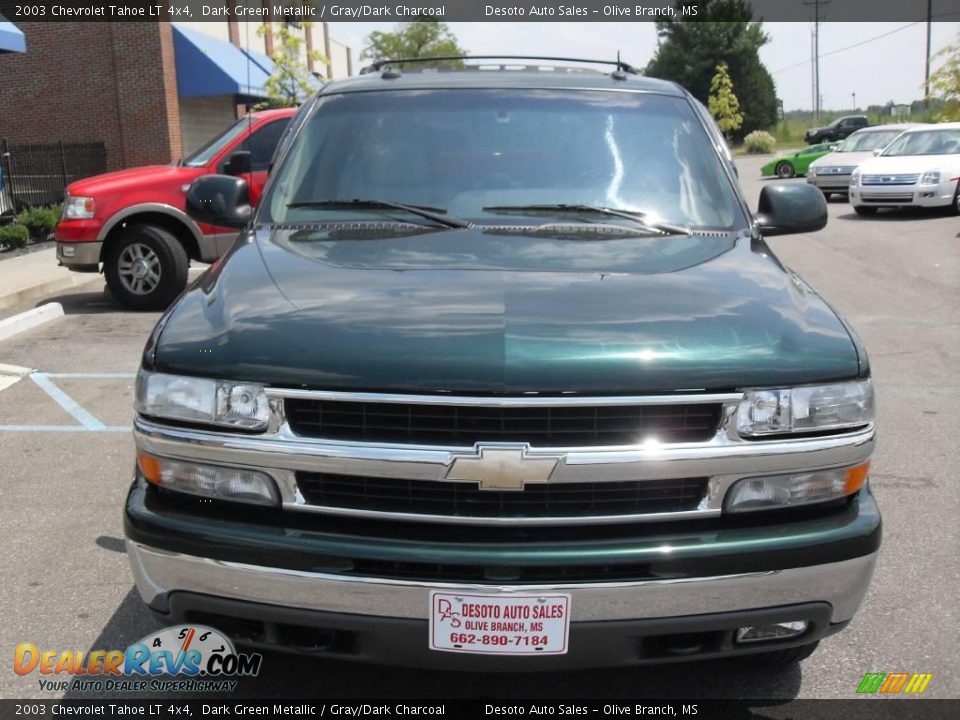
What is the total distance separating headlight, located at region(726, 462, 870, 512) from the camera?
259 cm

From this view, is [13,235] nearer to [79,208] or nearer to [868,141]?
[79,208]

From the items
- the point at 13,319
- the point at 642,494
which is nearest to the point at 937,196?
the point at 13,319

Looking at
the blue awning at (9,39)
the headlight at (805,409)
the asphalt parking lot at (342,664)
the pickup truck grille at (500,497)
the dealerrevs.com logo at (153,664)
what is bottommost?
the asphalt parking lot at (342,664)

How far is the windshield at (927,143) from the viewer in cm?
1923

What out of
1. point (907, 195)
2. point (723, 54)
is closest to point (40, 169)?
point (907, 195)

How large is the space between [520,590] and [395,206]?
173 centimetres

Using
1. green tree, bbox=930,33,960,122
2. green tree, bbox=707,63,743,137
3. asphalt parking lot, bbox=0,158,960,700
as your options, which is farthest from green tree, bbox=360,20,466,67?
asphalt parking lot, bbox=0,158,960,700

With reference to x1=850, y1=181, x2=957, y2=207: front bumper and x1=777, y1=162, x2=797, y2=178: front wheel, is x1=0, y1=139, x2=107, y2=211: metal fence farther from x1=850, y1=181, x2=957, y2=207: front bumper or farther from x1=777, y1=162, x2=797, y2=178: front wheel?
x1=777, y1=162, x2=797, y2=178: front wheel

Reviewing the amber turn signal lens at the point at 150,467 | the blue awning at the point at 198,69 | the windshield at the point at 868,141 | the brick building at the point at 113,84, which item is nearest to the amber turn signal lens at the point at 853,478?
the amber turn signal lens at the point at 150,467

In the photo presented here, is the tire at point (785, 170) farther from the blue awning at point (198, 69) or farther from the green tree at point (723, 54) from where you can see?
the green tree at point (723, 54)

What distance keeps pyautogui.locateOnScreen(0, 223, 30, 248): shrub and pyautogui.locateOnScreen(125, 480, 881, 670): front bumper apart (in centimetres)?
1361

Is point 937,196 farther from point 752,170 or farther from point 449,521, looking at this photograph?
point 752,170

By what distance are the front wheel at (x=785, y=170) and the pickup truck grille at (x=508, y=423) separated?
32.5 meters

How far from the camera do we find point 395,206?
12.2ft
